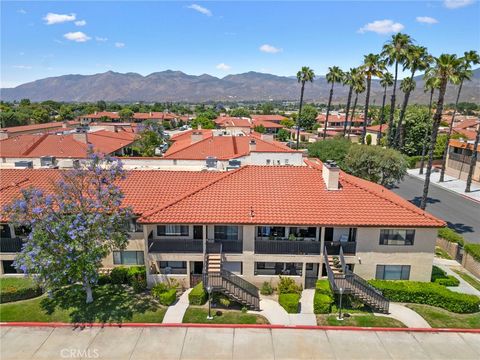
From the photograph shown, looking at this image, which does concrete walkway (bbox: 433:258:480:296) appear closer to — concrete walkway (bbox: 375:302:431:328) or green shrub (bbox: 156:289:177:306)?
concrete walkway (bbox: 375:302:431:328)

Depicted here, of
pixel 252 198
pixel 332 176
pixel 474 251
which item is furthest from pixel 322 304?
pixel 474 251

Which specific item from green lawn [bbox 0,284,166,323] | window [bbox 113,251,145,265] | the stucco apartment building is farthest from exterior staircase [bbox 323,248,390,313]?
window [bbox 113,251,145,265]

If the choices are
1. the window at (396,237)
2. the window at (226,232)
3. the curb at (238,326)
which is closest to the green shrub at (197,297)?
the curb at (238,326)

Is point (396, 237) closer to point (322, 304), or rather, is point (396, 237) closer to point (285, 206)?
point (322, 304)

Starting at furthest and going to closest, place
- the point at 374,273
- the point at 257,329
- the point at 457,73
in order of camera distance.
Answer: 1. the point at 457,73
2. the point at 374,273
3. the point at 257,329

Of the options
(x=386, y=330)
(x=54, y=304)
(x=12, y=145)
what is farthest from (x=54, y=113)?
(x=386, y=330)

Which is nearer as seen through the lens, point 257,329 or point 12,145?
point 257,329

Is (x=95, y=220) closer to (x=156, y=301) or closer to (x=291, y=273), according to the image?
(x=156, y=301)
